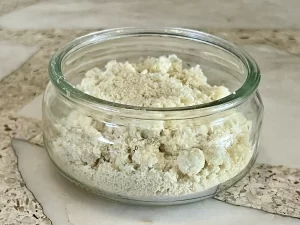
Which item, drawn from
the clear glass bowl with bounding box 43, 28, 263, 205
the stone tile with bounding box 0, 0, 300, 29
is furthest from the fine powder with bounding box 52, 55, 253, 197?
the stone tile with bounding box 0, 0, 300, 29

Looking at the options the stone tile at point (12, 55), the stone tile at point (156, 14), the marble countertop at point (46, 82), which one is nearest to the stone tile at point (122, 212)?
the marble countertop at point (46, 82)

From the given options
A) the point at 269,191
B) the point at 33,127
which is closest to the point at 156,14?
the point at 33,127

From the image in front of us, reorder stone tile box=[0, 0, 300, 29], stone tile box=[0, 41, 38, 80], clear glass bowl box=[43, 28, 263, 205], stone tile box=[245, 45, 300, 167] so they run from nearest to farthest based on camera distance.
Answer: clear glass bowl box=[43, 28, 263, 205]
stone tile box=[245, 45, 300, 167]
stone tile box=[0, 41, 38, 80]
stone tile box=[0, 0, 300, 29]

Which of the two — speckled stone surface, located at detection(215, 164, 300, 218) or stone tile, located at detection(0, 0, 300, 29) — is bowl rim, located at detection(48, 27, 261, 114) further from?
stone tile, located at detection(0, 0, 300, 29)

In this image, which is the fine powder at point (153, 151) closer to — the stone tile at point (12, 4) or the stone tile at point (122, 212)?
the stone tile at point (122, 212)

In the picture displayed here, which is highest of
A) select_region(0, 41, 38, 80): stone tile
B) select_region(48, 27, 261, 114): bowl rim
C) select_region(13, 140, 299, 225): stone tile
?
select_region(48, 27, 261, 114): bowl rim

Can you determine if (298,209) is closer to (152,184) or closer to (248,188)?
(248,188)

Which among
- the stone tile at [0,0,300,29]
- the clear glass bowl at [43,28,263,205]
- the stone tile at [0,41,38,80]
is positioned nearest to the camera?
the clear glass bowl at [43,28,263,205]
